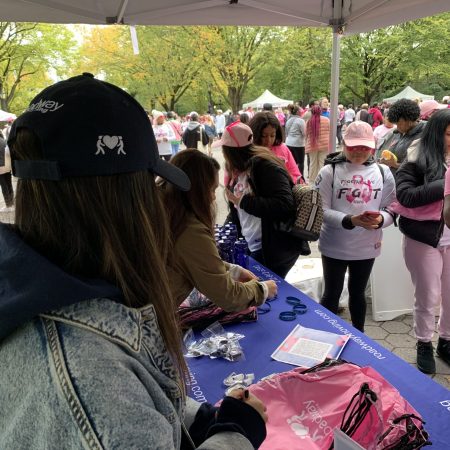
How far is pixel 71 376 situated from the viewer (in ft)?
1.78

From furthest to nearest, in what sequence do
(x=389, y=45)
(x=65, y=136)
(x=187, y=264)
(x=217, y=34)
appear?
(x=389, y=45) → (x=217, y=34) → (x=187, y=264) → (x=65, y=136)

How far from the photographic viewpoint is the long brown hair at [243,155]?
2770 millimetres

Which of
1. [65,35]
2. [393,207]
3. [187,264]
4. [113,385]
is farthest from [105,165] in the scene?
[65,35]

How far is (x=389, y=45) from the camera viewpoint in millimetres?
21672

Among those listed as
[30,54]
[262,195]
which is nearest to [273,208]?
[262,195]

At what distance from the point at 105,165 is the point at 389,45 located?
80.9 feet

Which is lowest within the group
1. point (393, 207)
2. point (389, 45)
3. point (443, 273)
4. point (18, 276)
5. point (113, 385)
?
point (443, 273)

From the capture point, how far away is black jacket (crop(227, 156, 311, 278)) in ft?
8.69

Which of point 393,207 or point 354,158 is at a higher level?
point 354,158

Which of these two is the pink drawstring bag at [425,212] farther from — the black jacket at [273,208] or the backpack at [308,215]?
the black jacket at [273,208]

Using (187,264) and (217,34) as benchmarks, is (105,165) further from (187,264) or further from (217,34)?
(217,34)

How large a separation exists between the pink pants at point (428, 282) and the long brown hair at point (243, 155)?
1051 millimetres

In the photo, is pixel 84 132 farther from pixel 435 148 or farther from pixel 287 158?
pixel 287 158

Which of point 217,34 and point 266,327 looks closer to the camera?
point 266,327
